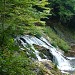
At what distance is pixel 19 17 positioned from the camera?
8.48m

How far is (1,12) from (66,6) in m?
25.6

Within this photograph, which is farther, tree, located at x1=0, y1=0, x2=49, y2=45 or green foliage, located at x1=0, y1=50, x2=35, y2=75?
tree, located at x1=0, y1=0, x2=49, y2=45

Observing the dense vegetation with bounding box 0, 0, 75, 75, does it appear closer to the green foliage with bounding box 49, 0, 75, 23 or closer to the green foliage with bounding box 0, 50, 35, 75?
the green foliage with bounding box 0, 50, 35, 75

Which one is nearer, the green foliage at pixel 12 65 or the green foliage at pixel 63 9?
the green foliage at pixel 12 65

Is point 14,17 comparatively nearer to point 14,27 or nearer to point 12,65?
point 14,27

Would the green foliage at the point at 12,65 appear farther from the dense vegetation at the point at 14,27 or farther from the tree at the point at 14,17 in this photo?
the tree at the point at 14,17

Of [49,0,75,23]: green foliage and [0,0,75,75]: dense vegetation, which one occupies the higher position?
[0,0,75,75]: dense vegetation

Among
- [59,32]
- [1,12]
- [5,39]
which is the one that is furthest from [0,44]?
[59,32]

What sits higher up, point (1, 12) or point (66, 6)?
point (1, 12)

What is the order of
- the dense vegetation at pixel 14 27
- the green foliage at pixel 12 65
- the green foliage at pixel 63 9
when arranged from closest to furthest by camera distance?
the green foliage at pixel 12 65
the dense vegetation at pixel 14 27
the green foliage at pixel 63 9

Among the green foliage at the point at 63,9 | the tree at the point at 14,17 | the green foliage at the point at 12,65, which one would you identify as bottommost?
the green foliage at the point at 63,9

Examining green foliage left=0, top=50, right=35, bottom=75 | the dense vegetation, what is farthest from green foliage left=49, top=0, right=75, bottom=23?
Answer: green foliage left=0, top=50, right=35, bottom=75

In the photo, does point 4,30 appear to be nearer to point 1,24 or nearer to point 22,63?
point 1,24

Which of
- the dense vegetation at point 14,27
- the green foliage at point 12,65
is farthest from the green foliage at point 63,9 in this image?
the green foliage at point 12,65
